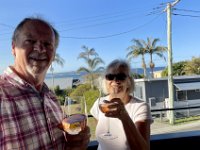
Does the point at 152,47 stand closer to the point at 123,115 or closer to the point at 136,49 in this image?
the point at 136,49

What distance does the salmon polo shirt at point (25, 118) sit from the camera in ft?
3.24

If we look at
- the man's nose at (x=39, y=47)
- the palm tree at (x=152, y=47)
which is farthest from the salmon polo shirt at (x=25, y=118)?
the palm tree at (x=152, y=47)

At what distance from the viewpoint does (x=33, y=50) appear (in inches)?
45.8

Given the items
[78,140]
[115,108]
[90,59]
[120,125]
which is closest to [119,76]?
[120,125]

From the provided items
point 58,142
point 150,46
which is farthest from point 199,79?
point 58,142

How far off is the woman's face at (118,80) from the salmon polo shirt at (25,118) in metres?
0.53

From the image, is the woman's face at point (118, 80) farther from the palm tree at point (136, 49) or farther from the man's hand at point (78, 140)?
the palm tree at point (136, 49)

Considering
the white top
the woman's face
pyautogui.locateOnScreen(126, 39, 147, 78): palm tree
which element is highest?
pyautogui.locateOnScreen(126, 39, 147, 78): palm tree

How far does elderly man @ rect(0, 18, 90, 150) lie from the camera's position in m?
1.00

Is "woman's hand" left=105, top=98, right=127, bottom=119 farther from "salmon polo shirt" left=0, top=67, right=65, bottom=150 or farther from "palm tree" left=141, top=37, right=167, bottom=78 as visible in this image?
"palm tree" left=141, top=37, right=167, bottom=78

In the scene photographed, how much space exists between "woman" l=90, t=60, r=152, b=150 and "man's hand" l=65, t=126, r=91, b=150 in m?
0.17

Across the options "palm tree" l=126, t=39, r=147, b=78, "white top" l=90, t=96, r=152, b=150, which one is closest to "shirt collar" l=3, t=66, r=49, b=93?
"white top" l=90, t=96, r=152, b=150

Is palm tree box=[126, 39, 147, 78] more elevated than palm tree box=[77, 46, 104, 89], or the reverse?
palm tree box=[126, 39, 147, 78]

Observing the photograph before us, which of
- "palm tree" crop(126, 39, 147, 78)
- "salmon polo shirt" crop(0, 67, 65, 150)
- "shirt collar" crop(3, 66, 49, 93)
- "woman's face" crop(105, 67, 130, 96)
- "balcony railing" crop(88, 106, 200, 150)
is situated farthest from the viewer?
"palm tree" crop(126, 39, 147, 78)
